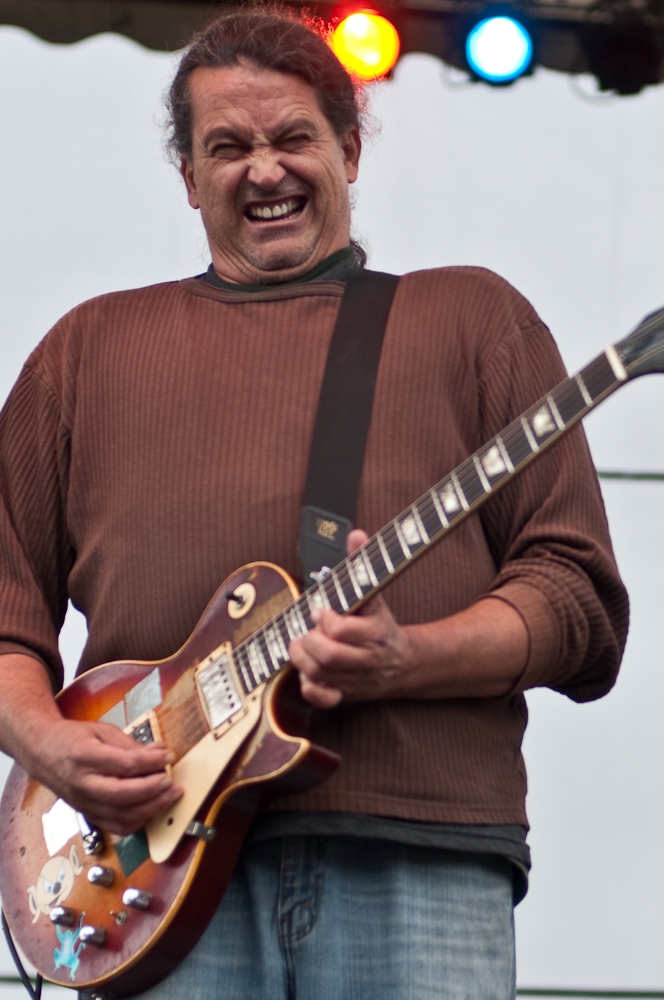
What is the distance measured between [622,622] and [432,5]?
223 centimetres

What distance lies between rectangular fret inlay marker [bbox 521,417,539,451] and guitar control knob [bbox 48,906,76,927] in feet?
2.63

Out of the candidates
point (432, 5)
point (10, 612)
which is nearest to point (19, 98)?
point (432, 5)

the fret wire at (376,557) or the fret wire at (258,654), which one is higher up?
the fret wire at (376,557)

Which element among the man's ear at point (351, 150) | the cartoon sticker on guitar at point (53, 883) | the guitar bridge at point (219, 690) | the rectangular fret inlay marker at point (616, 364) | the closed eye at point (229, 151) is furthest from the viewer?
the man's ear at point (351, 150)

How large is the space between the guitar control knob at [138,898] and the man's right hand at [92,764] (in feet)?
0.23

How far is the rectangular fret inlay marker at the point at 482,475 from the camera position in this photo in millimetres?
1441

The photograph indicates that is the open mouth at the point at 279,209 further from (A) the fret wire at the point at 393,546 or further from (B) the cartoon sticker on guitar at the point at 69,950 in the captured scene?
(B) the cartoon sticker on guitar at the point at 69,950

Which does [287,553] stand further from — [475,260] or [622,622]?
[475,260]

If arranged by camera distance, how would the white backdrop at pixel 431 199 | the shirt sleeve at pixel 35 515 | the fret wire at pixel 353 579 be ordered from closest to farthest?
the fret wire at pixel 353 579
the shirt sleeve at pixel 35 515
the white backdrop at pixel 431 199

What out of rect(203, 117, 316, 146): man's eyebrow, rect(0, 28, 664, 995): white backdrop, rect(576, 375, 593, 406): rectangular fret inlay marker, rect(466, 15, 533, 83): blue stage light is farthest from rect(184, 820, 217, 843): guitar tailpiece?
rect(466, 15, 533, 83): blue stage light

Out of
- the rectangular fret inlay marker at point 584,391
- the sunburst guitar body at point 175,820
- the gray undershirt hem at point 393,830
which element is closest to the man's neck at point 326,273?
the sunburst guitar body at point 175,820

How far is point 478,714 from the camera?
5.43 ft

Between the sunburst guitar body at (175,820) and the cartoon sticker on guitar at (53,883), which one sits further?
the cartoon sticker on guitar at (53,883)

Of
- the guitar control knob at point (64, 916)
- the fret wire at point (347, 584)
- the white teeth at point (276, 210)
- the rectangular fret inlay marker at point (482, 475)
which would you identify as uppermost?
the white teeth at point (276, 210)
